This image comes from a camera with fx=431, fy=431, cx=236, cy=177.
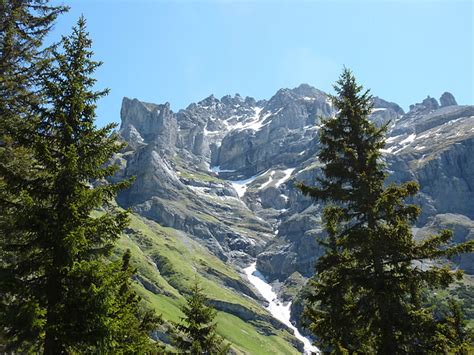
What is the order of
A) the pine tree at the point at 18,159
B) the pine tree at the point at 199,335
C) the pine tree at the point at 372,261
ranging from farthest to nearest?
1. the pine tree at the point at 199,335
2. the pine tree at the point at 372,261
3. the pine tree at the point at 18,159

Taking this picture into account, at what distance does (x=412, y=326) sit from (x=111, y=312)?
10034 mm

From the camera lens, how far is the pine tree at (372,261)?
14898 millimetres

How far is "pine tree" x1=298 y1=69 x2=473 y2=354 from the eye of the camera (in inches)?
587

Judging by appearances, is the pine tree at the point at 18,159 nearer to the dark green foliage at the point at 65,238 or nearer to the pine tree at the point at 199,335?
the dark green foliage at the point at 65,238

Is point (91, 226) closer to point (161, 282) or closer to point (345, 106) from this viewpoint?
point (345, 106)

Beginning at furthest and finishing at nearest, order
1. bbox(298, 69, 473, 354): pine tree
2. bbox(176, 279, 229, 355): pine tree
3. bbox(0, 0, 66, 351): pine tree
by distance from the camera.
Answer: bbox(176, 279, 229, 355): pine tree → bbox(298, 69, 473, 354): pine tree → bbox(0, 0, 66, 351): pine tree

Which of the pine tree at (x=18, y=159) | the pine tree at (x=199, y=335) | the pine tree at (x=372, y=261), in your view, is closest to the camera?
the pine tree at (x=18, y=159)

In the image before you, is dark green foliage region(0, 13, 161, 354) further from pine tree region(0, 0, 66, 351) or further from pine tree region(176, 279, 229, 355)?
pine tree region(176, 279, 229, 355)

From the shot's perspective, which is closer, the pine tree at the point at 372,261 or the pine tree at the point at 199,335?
the pine tree at the point at 372,261

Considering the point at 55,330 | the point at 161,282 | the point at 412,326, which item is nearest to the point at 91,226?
the point at 55,330

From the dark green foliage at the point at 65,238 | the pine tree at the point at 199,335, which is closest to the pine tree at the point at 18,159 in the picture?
the dark green foliage at the point at 65,238

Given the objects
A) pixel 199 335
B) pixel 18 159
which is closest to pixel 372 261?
pixel 199 335

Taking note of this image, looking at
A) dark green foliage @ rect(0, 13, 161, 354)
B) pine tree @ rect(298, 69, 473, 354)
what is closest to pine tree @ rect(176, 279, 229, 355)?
pine tree @ rect(298, 69, 473, 354)

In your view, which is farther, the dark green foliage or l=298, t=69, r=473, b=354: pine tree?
l=298, t=69, r=473, b=354: pine tree
